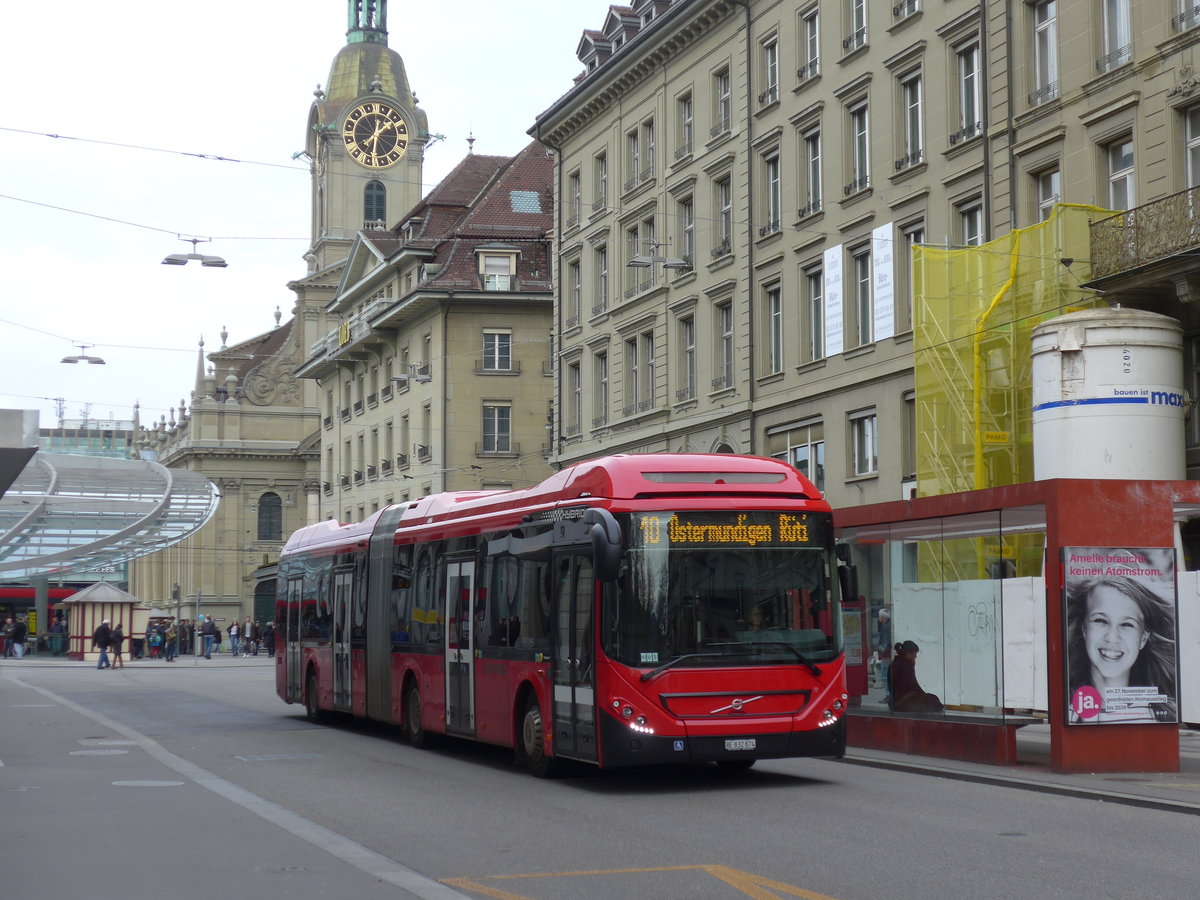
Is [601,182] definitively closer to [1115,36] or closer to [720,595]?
[1115,36]

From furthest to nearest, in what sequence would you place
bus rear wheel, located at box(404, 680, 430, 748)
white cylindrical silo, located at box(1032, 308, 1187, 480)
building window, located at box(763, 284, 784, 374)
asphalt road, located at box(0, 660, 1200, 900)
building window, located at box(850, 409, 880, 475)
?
building window, located at box(763, 284, 784, 374) < building window, located at box(850, 409, 880, 475) < white cylindrical silo, located at box(1032, 308, 1187, 480) < bus rear wheel, located at box(404, 680, 430, 748) < asphalt road, located at box(0, 660, 1200, 900)

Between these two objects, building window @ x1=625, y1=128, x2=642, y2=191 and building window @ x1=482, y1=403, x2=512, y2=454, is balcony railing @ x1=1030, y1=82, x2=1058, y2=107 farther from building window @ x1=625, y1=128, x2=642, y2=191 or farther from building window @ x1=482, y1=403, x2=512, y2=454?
building window @ x1=482, y1=403, x2=512, y2=454

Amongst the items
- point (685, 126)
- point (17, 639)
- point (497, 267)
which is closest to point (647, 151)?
point (685, 126)

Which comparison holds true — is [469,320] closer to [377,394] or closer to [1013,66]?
[377,394]

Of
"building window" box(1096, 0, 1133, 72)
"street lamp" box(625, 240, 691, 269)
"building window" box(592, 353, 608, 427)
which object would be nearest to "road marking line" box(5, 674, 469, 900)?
"building window" box(1096, 0, 1133, 72)

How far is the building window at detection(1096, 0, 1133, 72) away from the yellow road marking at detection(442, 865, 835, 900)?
67.6 ft

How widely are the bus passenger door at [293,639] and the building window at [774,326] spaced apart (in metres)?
14.7

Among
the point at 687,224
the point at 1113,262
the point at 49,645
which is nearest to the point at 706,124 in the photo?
the point at 687,224

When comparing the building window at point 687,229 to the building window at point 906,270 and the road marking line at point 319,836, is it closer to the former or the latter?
the building window at point 906,270

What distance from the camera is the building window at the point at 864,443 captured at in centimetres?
3484

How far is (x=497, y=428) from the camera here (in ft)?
214

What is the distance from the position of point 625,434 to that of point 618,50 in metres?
10.4

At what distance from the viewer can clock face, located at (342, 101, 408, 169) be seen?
98938mm

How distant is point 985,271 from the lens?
2995cm
